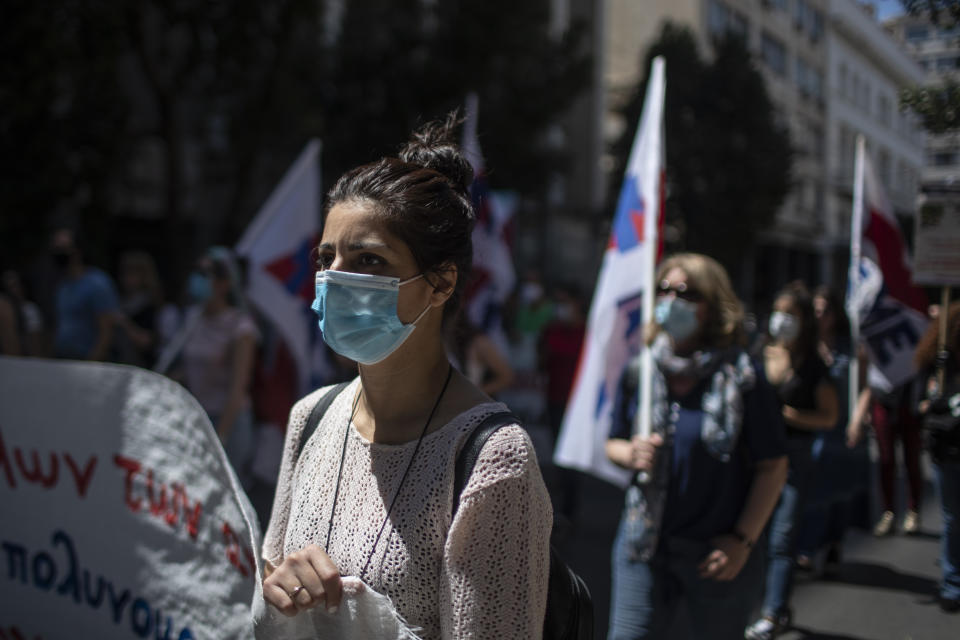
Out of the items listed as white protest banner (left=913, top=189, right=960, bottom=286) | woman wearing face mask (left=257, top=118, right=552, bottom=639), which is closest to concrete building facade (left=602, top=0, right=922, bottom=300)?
white protest banner (left=913, top=189, right=960, bottom=286)

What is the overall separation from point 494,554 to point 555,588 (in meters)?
0.24

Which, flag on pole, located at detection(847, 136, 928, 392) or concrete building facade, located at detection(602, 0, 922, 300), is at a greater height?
concrete building facade, located at detection(602, 0, 922, 300)

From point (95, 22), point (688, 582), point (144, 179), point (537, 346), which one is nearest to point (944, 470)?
point (688, 582)

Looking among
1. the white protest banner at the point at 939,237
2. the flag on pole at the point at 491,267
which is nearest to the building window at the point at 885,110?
the white protest banner at the point at 939,237

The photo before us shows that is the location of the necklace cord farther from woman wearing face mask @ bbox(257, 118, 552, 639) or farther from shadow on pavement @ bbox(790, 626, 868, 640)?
shadow on pavement @ bbox(790, 626, 868, 640)

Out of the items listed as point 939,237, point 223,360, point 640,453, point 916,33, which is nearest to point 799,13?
point 939,237

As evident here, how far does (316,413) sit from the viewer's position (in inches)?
77.3

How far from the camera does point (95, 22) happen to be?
11430 millimetres

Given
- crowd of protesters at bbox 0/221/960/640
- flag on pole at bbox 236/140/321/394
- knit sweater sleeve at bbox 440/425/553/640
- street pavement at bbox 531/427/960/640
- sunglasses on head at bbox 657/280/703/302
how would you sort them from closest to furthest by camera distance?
knit sweater sleeve at bbox 440/425/553/640 < crowd of protesters at bbox 0/221/960/640 < sunglasses on head at bbox 657/280/703/302 < street pavement at bbox 531/427/960/640 < flag on pole at bbox 236/140/321/394

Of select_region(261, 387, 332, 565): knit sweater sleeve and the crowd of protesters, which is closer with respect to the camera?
select_region(261, 387, 332, 565): knit sweater sleeve

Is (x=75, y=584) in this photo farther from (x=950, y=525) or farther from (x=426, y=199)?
(x=950, y=525)

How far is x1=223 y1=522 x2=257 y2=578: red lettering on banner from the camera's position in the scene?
5.06 ft

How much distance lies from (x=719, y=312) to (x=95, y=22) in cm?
1045

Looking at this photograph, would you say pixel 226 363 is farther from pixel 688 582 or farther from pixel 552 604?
pixel 552 604
